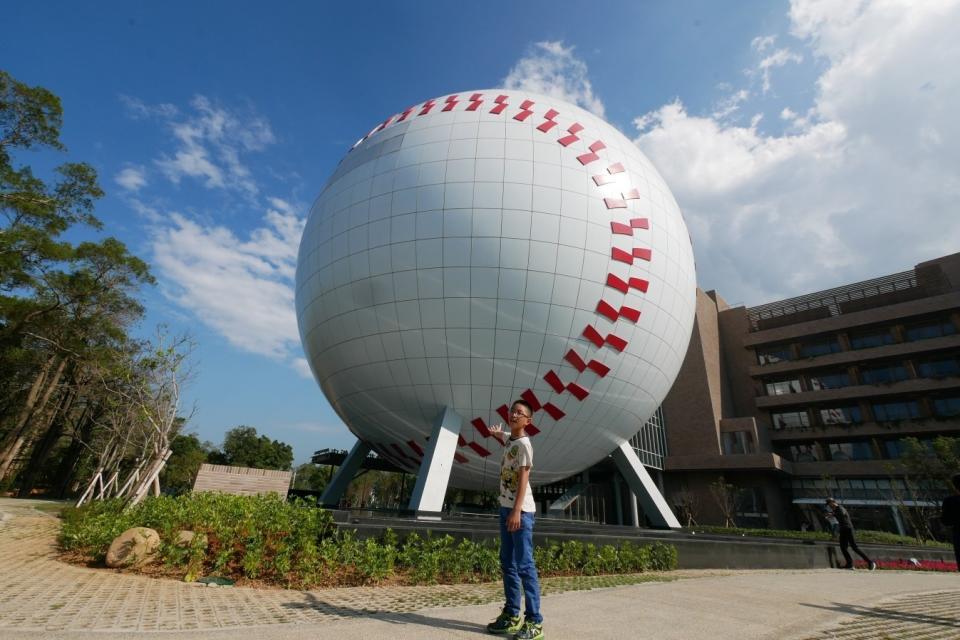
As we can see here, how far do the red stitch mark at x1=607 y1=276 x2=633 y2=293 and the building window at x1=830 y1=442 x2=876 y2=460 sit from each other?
35982 millimetres

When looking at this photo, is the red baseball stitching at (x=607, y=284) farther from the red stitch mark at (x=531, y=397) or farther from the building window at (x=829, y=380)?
the building window at (x=829, y=380)

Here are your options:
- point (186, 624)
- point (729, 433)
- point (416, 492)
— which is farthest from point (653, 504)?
point (729, 433)

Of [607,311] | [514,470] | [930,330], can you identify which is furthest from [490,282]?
[930,330]

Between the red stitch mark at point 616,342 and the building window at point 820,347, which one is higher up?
the building window at point 820,347

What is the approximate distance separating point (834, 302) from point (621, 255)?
138 ft

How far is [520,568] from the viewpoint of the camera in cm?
354

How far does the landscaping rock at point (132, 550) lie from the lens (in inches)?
252

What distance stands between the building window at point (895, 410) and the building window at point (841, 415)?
117 cm

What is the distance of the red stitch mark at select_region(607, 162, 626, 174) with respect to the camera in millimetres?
12898

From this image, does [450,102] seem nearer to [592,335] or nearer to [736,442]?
[592,335]

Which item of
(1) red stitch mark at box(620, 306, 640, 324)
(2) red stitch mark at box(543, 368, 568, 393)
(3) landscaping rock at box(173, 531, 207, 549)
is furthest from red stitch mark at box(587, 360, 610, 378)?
(3) landscaping rock at box(173, 531, 207, 549)

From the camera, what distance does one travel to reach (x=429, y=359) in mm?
11836

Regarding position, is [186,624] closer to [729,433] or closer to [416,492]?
[416,492]

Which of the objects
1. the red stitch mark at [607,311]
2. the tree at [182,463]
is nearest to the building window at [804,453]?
the red stitch mark at [607,311]
